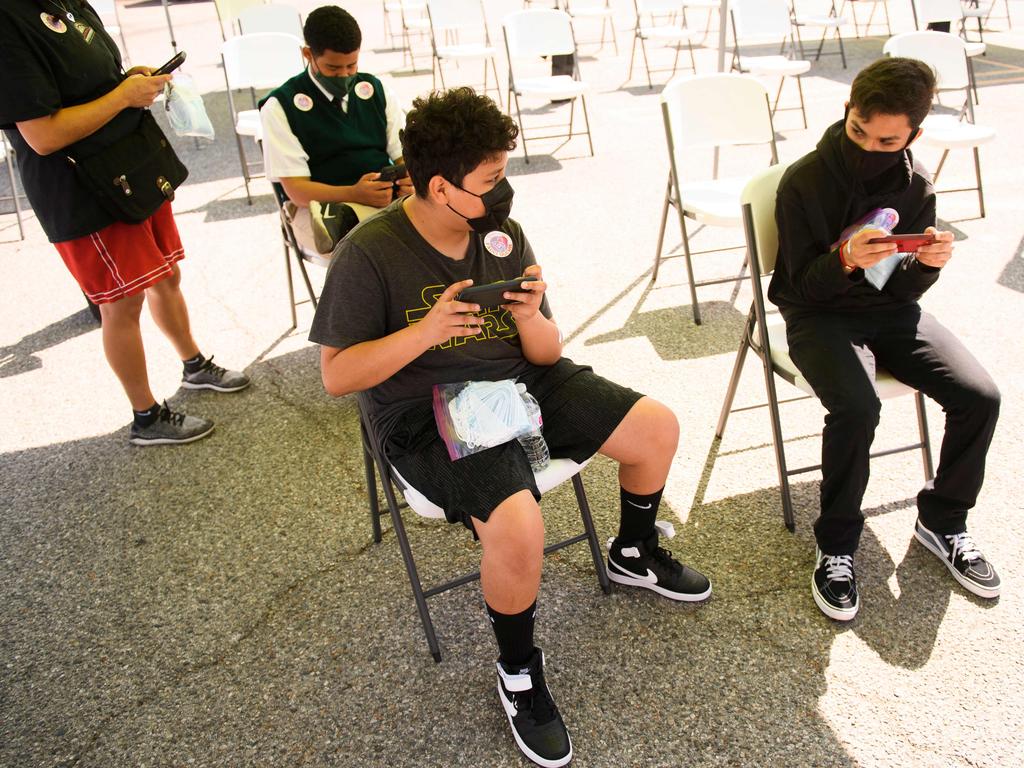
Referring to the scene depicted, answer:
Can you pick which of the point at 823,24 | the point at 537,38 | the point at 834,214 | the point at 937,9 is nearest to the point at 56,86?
the point at 834,214

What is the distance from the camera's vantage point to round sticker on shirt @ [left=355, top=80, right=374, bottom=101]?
308cm

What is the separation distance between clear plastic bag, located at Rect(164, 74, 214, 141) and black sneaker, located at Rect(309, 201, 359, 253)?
0.48 meters

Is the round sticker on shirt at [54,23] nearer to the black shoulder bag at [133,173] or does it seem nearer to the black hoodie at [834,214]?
the black shoulder bag at [133,173]

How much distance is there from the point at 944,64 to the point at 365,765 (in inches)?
191

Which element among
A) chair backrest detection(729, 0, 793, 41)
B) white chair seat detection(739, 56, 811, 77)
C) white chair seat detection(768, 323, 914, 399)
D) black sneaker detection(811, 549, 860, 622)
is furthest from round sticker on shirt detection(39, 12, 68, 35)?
chair backrest detection(729, 0, 793, 41)

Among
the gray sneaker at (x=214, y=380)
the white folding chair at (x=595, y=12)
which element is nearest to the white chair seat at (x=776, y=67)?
the white folding chair at (x=595, y=12)

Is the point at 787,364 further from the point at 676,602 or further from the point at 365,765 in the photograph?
the point at 365,765

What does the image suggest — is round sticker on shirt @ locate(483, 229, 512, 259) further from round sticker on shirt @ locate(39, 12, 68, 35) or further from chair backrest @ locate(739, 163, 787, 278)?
round sticker on shirt @ locate(39, 12, 68, 35)

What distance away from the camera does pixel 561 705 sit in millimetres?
1903

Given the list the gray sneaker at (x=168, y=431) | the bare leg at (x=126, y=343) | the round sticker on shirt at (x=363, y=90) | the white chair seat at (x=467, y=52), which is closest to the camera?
the bare leg at (x=126, y=343)

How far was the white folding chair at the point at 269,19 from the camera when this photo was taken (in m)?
6.52

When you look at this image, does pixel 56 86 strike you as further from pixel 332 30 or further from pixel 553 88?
pixel 553 88

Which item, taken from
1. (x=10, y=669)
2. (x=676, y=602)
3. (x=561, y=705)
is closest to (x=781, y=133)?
(x=676, y=602)

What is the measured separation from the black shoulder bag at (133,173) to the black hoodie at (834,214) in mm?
2013
